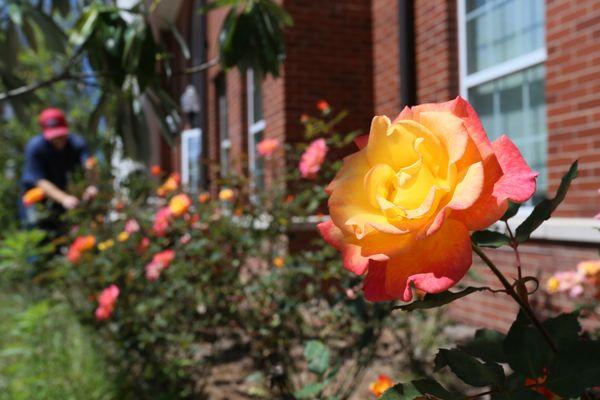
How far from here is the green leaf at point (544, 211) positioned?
746mm

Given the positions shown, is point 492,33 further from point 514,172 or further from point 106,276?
point 514,172

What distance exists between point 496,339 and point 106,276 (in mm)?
2930

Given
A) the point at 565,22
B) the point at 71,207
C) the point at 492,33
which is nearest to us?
the point at 565,22

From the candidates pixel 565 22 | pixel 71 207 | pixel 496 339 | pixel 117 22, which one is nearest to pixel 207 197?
pixel 71 207

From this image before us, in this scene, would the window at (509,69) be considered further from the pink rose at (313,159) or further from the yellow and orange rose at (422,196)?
the yellow and orange rose at (422,196)

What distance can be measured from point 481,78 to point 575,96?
117 cm

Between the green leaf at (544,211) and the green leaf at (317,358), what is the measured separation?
102 cm

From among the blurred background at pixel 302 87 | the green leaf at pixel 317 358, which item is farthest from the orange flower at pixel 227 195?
the green leaf at pixel 317 358

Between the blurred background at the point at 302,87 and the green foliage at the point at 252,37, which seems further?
the blurred background at the point at 302,87

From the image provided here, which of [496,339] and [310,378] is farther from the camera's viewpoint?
[310,378]

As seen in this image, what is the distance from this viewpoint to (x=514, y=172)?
0.64m

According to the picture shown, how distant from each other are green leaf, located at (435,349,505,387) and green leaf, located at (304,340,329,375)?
99 cm

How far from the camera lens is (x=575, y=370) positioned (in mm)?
666

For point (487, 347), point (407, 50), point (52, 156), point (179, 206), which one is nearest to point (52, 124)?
point (52, 156)
